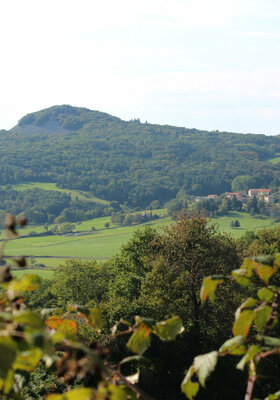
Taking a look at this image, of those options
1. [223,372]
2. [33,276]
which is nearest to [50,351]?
[33,276]

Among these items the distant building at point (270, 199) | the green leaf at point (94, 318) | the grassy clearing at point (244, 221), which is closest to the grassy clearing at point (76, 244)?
the grassy clearing at point (244, 221)

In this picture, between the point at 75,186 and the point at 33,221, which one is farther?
the point at 75,186

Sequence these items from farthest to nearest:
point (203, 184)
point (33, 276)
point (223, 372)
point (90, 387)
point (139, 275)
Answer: point (203, 184)
point (139, 275)
point (223, 372)
point (33, 276)
point (90, 387)

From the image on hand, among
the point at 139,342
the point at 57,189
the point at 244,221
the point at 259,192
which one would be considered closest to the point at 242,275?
the point at 139,342

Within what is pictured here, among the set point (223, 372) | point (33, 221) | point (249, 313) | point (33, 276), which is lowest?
point (33, 221)

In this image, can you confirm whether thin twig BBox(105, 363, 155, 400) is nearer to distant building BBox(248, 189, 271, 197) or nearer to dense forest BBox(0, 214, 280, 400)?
dense forest BBox(0, 214, 280, 400)

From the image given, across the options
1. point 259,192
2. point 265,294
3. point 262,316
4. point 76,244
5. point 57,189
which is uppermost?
point 265,294

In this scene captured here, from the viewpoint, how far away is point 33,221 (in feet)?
459

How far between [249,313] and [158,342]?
17345 mm

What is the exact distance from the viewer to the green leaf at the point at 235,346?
1856mm

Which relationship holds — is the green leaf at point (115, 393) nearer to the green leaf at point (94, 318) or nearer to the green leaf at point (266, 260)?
the green leaf at point (94, 318)

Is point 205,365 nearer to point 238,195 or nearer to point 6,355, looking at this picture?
point 6,355

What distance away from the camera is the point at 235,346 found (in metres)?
1.86

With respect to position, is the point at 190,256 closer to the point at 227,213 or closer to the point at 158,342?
the point at 158,342
